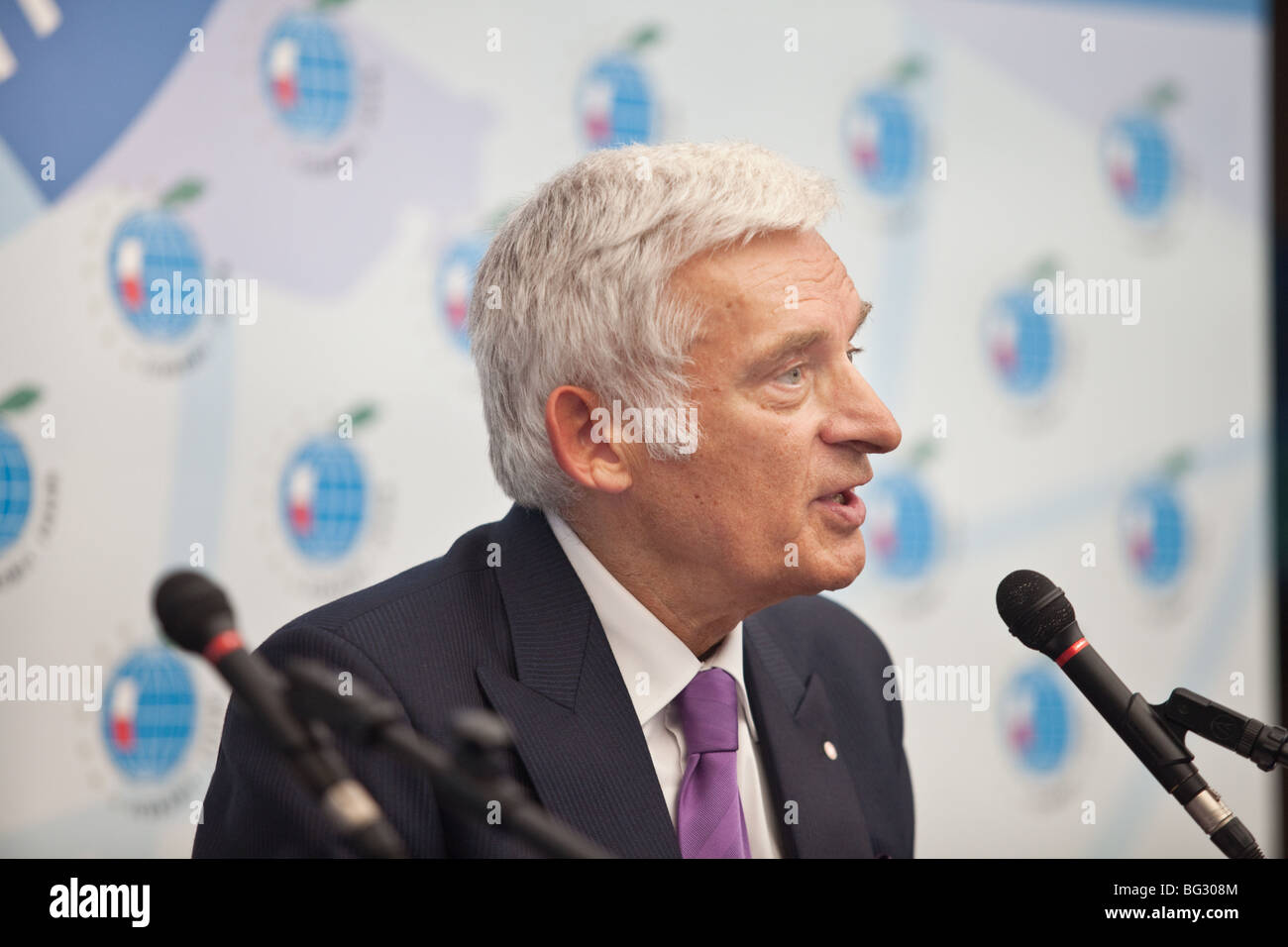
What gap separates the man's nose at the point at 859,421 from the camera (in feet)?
6.08

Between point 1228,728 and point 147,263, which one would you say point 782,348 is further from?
point 147,263

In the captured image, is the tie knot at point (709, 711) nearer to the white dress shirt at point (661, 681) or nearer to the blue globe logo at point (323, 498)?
the white dress shirt at point (661, 681)

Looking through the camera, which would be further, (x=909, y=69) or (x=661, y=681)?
(x=909, y=69)

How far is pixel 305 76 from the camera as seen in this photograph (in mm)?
3008

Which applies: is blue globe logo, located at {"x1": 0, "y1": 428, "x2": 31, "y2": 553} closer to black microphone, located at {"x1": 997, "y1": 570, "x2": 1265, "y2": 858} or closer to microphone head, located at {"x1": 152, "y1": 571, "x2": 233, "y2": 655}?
microphone head, located at {"x1": 152, "y1": 571, "x2": 233, "y2": 655}

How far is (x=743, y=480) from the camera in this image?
1.85 meters

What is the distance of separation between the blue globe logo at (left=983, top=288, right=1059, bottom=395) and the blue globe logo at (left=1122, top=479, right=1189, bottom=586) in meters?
0.47

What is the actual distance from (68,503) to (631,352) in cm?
169

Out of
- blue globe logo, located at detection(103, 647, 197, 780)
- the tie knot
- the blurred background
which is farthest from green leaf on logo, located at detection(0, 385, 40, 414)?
the tie knot

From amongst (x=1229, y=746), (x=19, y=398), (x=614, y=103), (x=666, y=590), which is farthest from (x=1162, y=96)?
(x=19, y=398)

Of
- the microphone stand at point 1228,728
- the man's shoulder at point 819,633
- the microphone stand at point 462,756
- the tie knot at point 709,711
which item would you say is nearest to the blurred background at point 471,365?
the man's shoulder at point 819,633

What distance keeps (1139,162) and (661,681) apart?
2673mm
